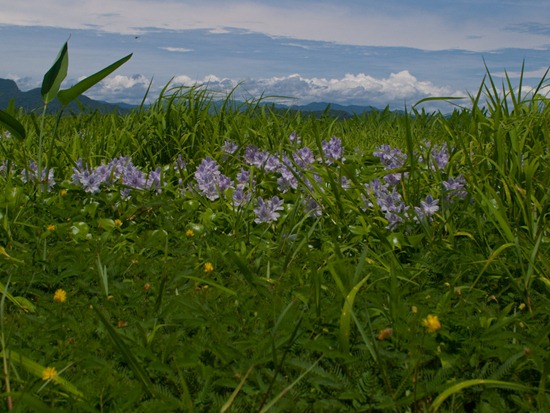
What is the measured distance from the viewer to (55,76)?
423cm

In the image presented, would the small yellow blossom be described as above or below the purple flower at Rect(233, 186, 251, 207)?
below

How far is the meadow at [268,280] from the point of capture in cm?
205

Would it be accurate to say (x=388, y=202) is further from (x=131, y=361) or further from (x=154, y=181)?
(x=131, y=361)

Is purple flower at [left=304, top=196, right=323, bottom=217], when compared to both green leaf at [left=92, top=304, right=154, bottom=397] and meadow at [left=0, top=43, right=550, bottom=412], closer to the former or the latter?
meadow at [left=0, top=43, right=550, bottom=412]

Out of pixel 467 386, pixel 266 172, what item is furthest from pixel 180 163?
pixel 467 386

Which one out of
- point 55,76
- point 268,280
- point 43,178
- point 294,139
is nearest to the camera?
point 268,280

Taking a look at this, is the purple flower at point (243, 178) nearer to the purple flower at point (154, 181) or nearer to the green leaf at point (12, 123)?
the purple flower at point (154, 181)

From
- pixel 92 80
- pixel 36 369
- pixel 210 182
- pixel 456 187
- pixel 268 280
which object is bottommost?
pixel 36 369

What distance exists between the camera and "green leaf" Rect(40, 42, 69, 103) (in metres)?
4.18

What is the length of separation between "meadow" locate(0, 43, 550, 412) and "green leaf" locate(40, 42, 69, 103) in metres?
0.02

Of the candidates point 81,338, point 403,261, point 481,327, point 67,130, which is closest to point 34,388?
point 81,338

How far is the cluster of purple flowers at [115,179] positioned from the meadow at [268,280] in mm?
14

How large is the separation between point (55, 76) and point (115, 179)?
80 centimetres

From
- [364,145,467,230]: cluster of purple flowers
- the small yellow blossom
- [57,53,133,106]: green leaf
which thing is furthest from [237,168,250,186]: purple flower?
the small yellow blossom
